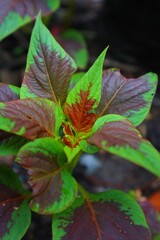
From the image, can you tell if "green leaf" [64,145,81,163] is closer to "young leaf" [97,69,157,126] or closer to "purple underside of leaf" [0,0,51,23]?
"young leaf" [97,69,157,126]

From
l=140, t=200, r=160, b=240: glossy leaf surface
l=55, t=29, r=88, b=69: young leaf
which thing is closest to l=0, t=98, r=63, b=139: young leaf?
l=140, t=200, r=160, b=240: glossy leaf surface

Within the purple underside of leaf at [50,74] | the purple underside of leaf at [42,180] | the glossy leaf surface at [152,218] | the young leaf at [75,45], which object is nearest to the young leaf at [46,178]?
the purple underside of leaf at [42,180]

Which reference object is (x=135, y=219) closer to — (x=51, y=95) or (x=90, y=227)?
(x=90, y=227)

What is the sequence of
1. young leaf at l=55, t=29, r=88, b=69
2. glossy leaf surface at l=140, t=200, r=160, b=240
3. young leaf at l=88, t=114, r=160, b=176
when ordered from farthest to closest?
young leaf at l=55, t=29, r=88, b=69, glossy leaf surface at l=140, t=200, r=160, b=240, young leaf at l=88, t=114, r=160, b=176

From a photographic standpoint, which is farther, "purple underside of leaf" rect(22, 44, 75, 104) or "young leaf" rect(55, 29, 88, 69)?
"young leaf" rect(55, 29, 88, 69)

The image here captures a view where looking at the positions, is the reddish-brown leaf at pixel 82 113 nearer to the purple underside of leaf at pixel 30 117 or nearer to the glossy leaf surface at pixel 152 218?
the purple underside of leaf at pixel 30 117
